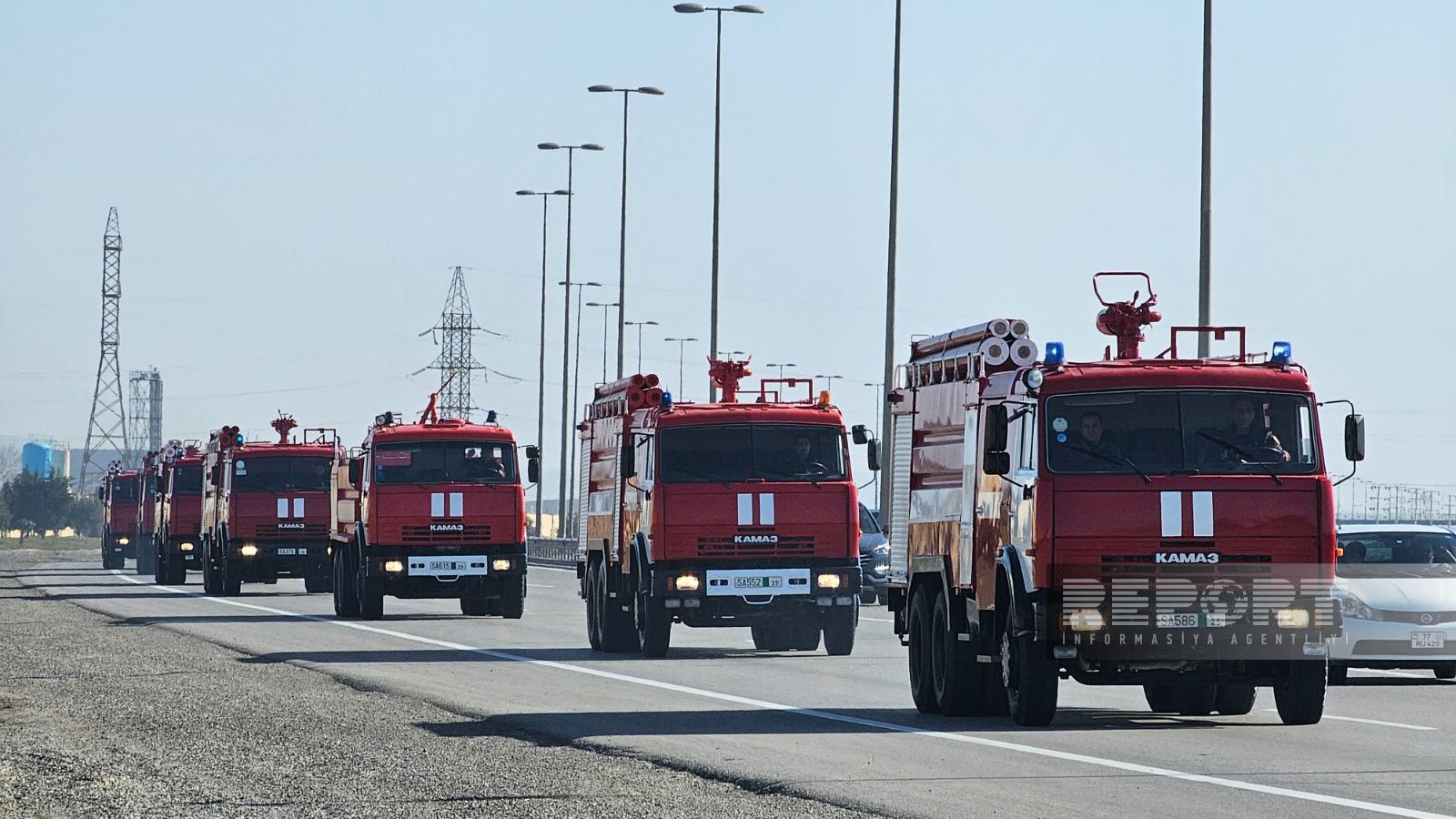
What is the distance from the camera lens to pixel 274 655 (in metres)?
26.9

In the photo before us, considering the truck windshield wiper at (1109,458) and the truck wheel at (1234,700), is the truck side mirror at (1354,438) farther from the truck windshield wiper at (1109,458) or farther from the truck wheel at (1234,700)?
the truck wheel at (1234,700)

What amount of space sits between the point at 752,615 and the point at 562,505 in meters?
65.6

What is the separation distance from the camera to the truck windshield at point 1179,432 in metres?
16.8

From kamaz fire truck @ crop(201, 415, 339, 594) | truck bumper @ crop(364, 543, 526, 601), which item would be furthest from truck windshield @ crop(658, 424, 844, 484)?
kamaz fire truck @ crop(201, 415, 339, 594)

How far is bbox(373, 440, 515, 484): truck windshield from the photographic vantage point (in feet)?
117

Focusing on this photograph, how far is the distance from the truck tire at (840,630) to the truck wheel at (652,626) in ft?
5.66

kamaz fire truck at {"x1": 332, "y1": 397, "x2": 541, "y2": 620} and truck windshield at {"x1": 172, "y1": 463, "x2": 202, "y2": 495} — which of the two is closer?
kamaz fire truck at {"x1": 332, "y1": 397, "x2": 541, "y2": 620}

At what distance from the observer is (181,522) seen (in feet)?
182

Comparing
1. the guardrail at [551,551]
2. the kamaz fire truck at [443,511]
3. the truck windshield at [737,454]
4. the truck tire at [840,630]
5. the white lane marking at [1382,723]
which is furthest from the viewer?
the guardrail at [551,551]

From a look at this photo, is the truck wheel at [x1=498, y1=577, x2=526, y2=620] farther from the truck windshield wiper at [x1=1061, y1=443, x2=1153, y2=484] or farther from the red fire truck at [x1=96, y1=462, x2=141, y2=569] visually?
the red fire truck at [x1=96, y1=462, x2=141, y2=569]

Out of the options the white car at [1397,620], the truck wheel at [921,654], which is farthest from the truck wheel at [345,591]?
the white car at [1397,620]

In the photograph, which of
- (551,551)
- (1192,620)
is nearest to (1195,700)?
(1192,620)

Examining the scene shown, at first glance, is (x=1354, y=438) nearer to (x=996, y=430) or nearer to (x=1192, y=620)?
(x=1192, y=620)

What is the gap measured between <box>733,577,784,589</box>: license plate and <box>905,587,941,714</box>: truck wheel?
669 cm
